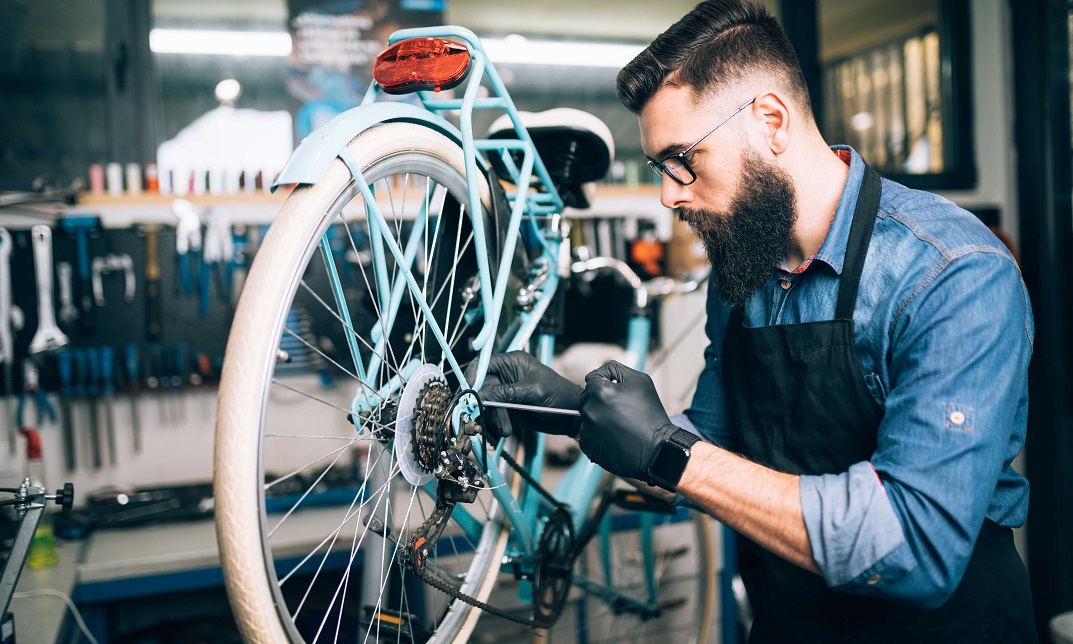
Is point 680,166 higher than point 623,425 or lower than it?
higher

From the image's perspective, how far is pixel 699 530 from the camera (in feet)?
7.56

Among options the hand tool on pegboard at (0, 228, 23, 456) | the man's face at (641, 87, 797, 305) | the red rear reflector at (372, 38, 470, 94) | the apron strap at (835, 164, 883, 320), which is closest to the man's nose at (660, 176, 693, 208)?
the man's face at (641, 87, 797, 305)

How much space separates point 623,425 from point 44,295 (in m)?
1.85

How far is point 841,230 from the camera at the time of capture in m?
1.09

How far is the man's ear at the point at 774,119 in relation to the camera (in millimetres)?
1070

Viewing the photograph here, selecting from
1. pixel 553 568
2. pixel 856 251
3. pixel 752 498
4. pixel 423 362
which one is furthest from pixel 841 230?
pixel 553 568

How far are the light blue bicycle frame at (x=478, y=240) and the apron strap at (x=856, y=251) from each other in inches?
17.9

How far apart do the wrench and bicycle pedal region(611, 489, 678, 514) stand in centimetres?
158

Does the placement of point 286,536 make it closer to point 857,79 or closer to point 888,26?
point 857,79

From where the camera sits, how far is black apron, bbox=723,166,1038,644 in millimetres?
1043

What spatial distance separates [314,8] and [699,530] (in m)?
1.99

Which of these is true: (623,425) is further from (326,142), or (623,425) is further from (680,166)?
(326,142)

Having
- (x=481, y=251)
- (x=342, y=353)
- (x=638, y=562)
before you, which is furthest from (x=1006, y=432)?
(x=342, y=353)

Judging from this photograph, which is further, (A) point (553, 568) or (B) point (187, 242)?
(B) point (187, 242)
